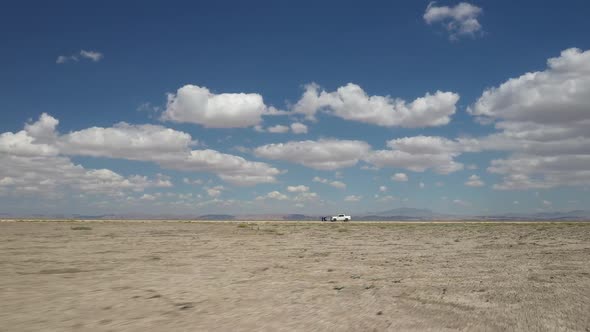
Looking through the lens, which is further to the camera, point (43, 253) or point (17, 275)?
point (43, 253)

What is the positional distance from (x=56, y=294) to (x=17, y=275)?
3.75 metres

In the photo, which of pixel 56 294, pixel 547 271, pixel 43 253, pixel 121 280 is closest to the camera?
pixel 56 294

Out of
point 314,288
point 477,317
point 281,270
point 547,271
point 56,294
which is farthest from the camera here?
point 281,270

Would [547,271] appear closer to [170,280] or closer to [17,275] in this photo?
[170,280]

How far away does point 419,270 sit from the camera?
12578mm

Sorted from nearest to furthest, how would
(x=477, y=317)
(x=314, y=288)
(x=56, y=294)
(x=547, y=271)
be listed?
(x=477, y=317) → (x=56, y=294) → (x=314, y=288) → (x=547, y=271)

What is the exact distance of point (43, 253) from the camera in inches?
674

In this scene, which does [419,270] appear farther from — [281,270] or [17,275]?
[17,275]

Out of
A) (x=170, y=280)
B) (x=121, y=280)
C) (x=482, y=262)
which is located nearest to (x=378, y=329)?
(x=170, y=280)

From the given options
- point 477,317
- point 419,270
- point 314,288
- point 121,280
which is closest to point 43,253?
point 121,280

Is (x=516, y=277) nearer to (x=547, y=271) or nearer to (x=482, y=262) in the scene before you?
(x=547, y=271)

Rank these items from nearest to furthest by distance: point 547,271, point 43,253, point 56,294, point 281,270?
point 56,294, point 547,271, point 281,270, point 43,253

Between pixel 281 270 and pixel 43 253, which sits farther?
pixel 43 253

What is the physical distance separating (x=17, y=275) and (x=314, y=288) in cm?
849
